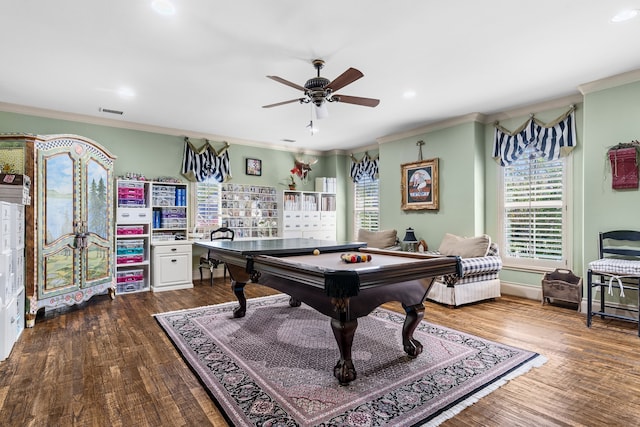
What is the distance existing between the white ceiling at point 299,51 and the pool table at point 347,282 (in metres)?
1.84

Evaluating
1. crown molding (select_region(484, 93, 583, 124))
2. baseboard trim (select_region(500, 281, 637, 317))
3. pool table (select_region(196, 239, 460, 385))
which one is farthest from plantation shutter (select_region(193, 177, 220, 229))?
baseboard trim (select_region(500, 281, 637, 317))

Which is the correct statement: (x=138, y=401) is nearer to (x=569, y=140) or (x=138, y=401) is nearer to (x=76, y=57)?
(x=76, y=57)

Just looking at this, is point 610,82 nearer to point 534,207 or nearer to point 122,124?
point 534,207

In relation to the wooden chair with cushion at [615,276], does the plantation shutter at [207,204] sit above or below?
above

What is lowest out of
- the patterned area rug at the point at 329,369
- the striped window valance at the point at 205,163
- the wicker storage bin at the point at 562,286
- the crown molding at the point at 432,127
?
the patterned area rug at the point at 329,369

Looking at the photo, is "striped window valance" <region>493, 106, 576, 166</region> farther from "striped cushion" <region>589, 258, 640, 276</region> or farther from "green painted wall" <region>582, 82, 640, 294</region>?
"striped cushion" <region>589, 258, 640, 276</region>

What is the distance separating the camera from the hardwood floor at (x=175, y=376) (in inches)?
78.5

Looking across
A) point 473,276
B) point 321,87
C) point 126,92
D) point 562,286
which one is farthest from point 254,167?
point 562,286

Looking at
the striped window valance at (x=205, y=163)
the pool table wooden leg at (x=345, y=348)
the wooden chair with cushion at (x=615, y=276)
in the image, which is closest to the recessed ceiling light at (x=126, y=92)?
the striped window valance at (x=205, y=163)

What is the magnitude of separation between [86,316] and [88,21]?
314 cm

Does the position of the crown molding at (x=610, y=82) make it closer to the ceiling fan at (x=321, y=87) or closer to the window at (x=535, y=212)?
the window at (x=535, y=212)

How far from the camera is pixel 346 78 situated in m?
2.86

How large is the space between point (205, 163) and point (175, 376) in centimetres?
441

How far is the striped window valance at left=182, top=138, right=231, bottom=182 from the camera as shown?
611 cm
